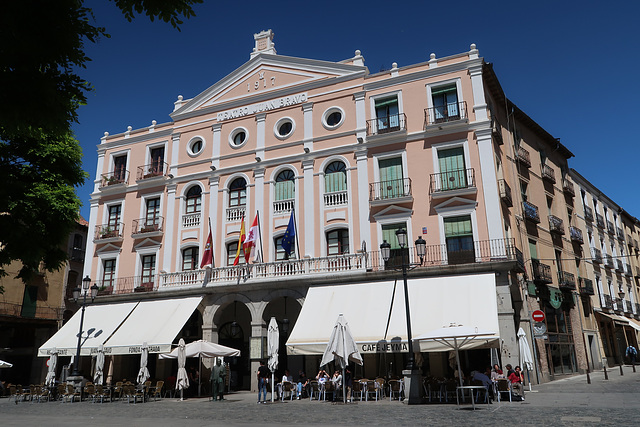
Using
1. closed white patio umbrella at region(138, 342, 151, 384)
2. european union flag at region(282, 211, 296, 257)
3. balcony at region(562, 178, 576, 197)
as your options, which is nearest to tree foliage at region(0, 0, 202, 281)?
closed white patio umbrella at region(138, 342, 151, 384)

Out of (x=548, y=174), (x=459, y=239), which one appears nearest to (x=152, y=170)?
(x=459, y=239)

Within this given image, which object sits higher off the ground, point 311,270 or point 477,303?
point 311,270

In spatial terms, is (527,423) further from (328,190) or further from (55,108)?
(328,190)

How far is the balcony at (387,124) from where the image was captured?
23.0 m

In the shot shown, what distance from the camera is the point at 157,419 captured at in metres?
13.1

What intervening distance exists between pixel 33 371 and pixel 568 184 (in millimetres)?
36075

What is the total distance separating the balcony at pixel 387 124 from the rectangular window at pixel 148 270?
43.1 ft

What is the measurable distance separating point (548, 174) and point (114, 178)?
82.9ft

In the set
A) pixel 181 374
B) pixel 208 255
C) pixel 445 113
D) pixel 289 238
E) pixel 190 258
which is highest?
pixel 445 113

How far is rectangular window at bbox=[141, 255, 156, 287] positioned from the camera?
26.0 meters

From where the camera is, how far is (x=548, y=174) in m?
29.3

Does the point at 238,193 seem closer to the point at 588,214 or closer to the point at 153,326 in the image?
the point at 153,326

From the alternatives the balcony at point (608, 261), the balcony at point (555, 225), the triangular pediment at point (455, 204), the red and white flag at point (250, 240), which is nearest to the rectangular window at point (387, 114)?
the triangular pediment at point (455, 204)

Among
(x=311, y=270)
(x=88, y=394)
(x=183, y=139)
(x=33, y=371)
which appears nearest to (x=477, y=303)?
(x=311, y=270)
